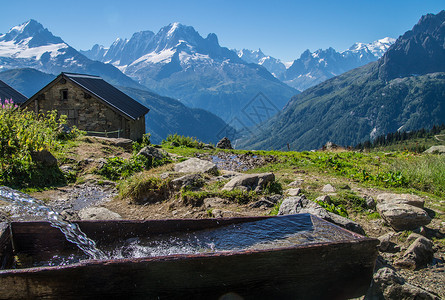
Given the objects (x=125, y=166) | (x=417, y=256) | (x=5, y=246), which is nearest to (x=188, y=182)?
(x=125, y=166)

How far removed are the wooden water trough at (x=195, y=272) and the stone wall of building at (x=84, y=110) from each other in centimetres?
1871

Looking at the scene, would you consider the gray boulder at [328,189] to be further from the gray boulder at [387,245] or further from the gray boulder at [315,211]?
the gray boulder at [387,245]

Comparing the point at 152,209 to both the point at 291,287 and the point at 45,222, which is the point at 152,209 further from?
the point at 291,287

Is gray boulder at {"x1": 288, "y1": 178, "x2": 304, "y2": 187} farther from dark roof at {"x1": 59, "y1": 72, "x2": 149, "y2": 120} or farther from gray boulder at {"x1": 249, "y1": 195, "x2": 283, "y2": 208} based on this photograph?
dark roof at {"x1": 59, "y1": 72, "x2": 149, "y2": 120}

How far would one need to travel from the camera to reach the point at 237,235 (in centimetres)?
554

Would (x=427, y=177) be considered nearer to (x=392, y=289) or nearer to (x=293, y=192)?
(x=293, y=192)

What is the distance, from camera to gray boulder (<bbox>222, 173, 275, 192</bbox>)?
345 inches

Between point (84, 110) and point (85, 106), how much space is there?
0.94 ft

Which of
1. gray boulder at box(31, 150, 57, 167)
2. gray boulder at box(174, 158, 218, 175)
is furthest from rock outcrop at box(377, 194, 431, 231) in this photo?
gray boulder at box(31, 150, 57, 167)

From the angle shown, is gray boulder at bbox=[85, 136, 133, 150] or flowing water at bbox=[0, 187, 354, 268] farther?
gray boulder at bbox=[85, 136, 133, 150]

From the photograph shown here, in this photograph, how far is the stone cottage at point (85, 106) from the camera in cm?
2294

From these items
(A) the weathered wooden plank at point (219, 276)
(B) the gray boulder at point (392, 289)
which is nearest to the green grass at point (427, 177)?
(B) the gray boulder at point (392, 289)

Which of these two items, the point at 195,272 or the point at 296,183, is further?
the point at 296,183

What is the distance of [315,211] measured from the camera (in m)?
6.08
